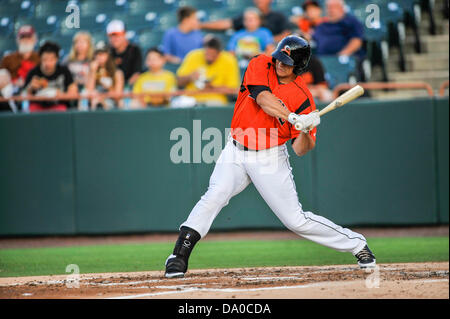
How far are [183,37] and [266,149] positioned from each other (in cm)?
557

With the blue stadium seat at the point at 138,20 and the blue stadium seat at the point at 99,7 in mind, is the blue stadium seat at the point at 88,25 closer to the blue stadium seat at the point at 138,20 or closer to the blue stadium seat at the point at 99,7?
the blue stadium seat at the point at 99,7

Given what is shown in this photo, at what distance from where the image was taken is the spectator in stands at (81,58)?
32.7ft

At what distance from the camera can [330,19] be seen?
32.7 feet

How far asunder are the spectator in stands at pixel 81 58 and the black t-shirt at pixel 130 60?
1.23ft

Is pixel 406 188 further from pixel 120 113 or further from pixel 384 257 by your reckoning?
pixel 120 113

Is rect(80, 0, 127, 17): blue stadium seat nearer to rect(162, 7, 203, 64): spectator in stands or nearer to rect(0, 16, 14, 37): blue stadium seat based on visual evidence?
rect(0, 16, 14, 37): blue stadium seat

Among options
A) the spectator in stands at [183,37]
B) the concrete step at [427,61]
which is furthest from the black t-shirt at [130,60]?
the concrete step at [427,61]

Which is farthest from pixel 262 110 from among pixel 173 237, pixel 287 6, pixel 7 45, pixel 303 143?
pixel 7 45

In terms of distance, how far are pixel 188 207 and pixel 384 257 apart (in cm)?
306

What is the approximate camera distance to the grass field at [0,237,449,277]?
21.1 ft

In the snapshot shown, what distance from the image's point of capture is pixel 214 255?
726 centimetres

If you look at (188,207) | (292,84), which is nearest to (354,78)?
(188,207)
